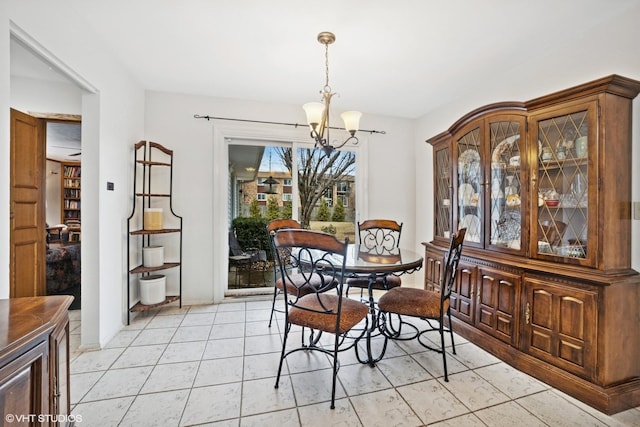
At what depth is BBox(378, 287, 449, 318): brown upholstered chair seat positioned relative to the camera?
6.67 feet

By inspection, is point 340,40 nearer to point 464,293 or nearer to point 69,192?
point 464,293

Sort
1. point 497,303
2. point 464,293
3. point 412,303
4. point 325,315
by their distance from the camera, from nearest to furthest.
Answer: point 325,315 → point 412,303 → point 497,303 → point 464,293

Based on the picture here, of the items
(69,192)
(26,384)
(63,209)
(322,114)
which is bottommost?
(26,384)

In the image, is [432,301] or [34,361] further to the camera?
[432,301]

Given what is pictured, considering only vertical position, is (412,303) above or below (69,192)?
below

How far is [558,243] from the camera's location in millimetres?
1981

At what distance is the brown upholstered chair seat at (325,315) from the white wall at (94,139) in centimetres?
152

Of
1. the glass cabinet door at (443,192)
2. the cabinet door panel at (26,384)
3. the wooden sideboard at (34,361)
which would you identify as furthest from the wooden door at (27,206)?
the glass cabinet door at (443,192)

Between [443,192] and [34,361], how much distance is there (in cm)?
322

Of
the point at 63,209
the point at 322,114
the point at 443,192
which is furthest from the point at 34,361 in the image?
the point at 63,209

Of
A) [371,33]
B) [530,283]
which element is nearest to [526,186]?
[530,283]

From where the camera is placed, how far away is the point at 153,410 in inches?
65.3

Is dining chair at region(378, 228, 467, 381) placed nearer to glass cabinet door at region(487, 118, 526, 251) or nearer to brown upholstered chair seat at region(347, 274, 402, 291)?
brown upholstered chair seat at region(347, 274, 402, 291)

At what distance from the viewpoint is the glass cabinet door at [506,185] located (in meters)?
2.22
